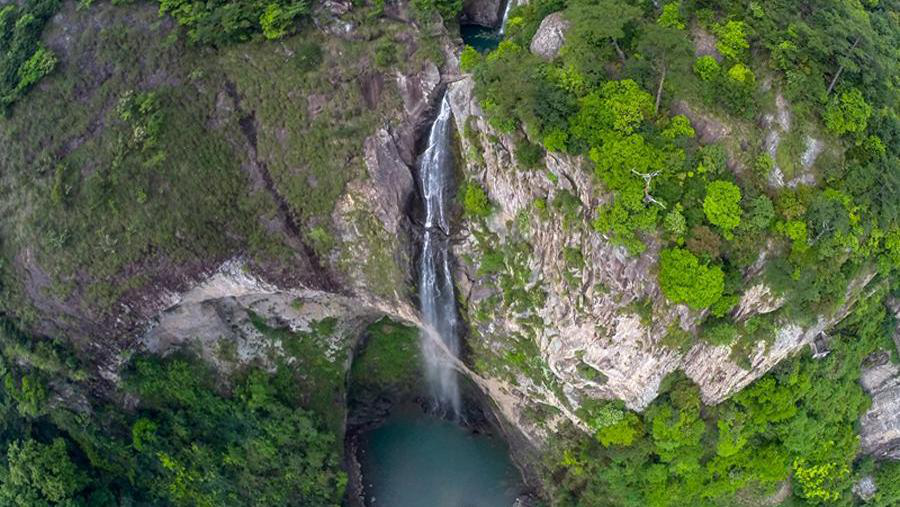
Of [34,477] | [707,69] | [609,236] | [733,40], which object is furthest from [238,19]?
[34,477]

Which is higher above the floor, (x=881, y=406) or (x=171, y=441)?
(x=171, y=441)

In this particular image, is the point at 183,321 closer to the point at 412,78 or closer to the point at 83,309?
the point at 83,309

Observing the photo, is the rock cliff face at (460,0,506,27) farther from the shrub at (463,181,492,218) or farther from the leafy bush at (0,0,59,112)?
the leafy bush at (0,0,59,112)

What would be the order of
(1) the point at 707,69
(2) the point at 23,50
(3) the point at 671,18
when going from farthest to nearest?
1. (2) the point at 23,50
2. (3) the point at 671,18
3. (1) the point at 707,69

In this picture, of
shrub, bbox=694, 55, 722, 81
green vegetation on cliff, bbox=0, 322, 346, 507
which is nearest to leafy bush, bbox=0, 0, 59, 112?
green vegetation on cliff, bbox=0, 322, 346, 507

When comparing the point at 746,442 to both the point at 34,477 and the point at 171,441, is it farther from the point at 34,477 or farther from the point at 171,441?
the point at 34,477
